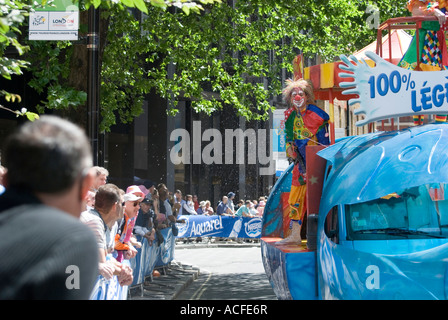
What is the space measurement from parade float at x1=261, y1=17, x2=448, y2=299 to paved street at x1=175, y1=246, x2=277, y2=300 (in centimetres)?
475

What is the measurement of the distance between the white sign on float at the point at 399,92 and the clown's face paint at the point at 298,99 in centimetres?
100

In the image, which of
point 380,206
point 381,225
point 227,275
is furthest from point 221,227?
point 381,225

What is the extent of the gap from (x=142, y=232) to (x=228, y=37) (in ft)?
23.6

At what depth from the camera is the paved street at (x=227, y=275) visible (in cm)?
1300

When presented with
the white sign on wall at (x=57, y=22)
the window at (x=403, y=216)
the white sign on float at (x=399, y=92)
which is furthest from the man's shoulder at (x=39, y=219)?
the white sign on wall at (x=57, y=22)

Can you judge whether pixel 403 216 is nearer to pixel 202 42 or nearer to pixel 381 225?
pixel 381 225

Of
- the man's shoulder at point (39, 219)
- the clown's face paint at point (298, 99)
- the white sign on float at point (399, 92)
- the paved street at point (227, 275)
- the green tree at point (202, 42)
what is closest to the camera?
the man's shoulder at point (39, 219)

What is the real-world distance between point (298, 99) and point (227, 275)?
8.28 m

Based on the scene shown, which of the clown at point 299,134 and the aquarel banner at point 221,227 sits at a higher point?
the clown at point 299,134

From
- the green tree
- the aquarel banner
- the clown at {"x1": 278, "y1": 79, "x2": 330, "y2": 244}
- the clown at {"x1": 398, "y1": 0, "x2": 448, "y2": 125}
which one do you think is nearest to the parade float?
the clown at {"x1": 278, "y1": 79, "x2": 330, "y2": 244}

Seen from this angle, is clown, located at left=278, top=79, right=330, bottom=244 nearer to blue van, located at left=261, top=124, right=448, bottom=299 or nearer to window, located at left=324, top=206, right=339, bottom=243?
blue van, located at left=261, top=124, right=448, bottom=299

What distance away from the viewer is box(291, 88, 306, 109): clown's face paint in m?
8.96

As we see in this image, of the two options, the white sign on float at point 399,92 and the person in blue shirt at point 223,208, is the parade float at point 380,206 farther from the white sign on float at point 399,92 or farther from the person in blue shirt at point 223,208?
the person in blue shirt at point 223,208

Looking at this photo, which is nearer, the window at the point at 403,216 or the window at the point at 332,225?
the window at the point at 403,216
